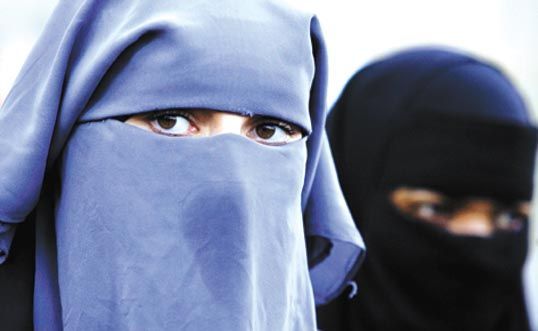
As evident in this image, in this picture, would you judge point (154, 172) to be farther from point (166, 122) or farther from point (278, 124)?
point (278, 124)

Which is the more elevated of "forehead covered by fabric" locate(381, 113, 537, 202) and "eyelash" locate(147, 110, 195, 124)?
"eyelash" locate(147, 110, 195, 124)

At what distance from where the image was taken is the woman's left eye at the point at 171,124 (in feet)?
3.57

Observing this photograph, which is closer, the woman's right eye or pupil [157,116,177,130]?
pupil [157,116,177,130]

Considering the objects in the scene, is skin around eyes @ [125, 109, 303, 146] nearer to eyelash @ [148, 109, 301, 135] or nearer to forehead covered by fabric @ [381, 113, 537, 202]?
eyelash @ [148, 109, 301, 135]

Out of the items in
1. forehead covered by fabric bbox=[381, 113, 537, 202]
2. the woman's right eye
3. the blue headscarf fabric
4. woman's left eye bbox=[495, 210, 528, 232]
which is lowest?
woman's left eye bbox=[495, 210, 528, 232]

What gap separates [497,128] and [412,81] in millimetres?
256

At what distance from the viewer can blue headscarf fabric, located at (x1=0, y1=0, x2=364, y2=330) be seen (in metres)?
0.99

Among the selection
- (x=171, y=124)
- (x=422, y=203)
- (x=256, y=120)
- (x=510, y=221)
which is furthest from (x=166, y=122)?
(x=510, y=221)

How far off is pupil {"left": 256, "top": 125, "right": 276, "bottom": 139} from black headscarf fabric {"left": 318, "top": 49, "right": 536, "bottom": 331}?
2.24 feet

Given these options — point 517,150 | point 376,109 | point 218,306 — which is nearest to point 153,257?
point 218,306

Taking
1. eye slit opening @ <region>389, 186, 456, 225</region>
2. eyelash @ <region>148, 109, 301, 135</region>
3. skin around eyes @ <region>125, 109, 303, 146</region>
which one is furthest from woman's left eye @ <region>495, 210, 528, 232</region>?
skin around eyes @ <region>125, 109, 303, 146</region>

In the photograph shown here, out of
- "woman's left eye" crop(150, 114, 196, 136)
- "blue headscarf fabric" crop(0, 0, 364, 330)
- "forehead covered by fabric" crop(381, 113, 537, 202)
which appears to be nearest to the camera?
"blue headscarf fabric" crop(0, 0, 364, 330)

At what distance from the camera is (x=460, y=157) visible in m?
1.75

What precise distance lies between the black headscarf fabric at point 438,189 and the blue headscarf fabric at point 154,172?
684 millimetres
